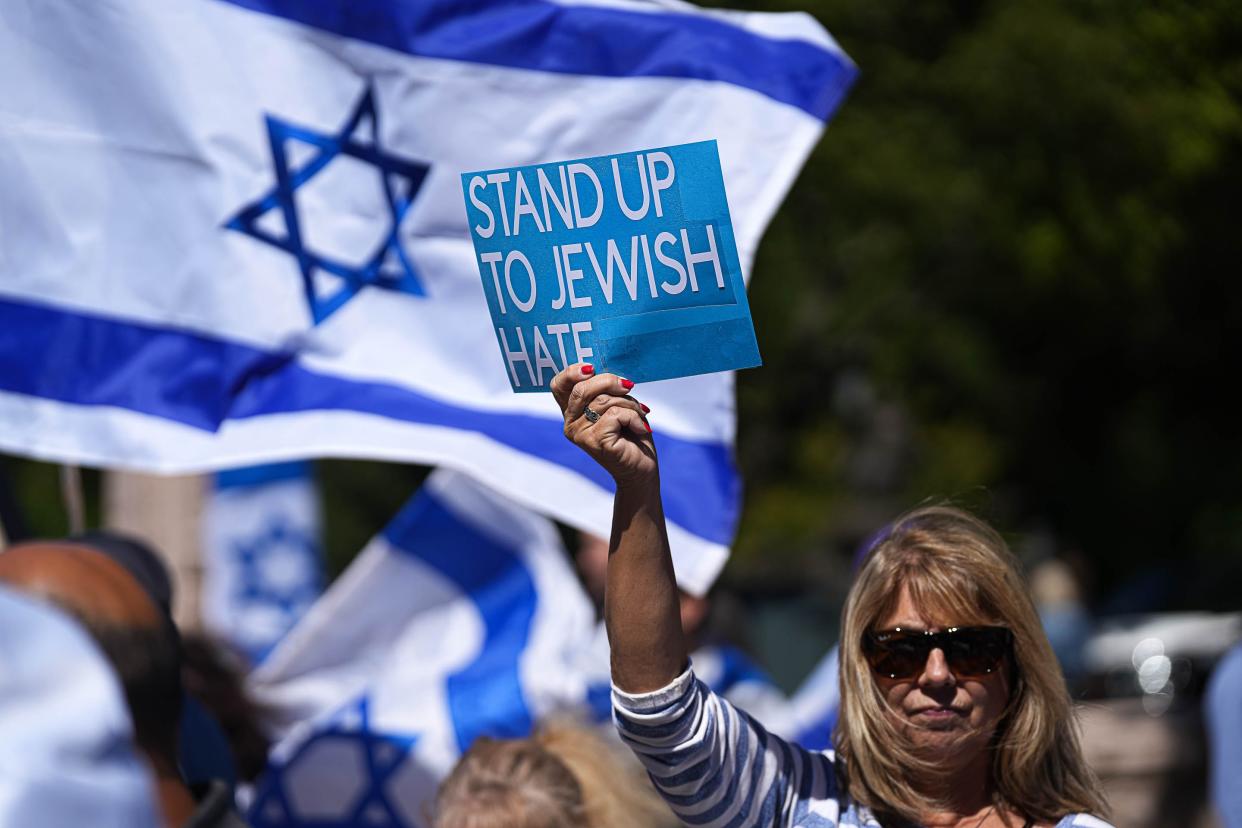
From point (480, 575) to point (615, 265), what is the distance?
2.35m

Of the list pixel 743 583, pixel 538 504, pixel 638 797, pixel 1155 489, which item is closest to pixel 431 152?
pixel 538 504

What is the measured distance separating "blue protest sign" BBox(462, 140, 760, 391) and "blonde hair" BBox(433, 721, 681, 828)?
93 centimetres

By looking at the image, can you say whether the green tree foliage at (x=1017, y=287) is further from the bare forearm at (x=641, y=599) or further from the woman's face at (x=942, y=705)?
the bare forearm at (x=641, y=599)

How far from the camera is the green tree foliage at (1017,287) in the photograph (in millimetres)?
9625

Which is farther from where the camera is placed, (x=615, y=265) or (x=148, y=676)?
(x=615, y=265)

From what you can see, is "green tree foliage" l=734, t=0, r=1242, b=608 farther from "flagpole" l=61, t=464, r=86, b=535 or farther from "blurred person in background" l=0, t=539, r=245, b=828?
"flagpole" l=61, t=464, r=86, b=535

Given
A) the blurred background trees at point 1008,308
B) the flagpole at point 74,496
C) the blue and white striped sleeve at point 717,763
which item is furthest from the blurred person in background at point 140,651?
the flagpole at point 74,496

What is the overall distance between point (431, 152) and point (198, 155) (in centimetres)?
56

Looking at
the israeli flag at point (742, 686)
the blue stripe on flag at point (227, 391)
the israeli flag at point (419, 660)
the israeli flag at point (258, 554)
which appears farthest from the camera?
the israeli flag at point (258, 554)

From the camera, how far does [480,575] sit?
15.6 feet

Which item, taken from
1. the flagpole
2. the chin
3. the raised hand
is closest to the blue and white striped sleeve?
the chin

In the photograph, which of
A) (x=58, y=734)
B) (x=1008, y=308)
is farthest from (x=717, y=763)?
(x=1008, y=308)

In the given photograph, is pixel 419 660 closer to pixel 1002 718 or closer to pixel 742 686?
pixel 742 686

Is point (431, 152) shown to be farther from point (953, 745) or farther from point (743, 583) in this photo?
point (743, 583)
